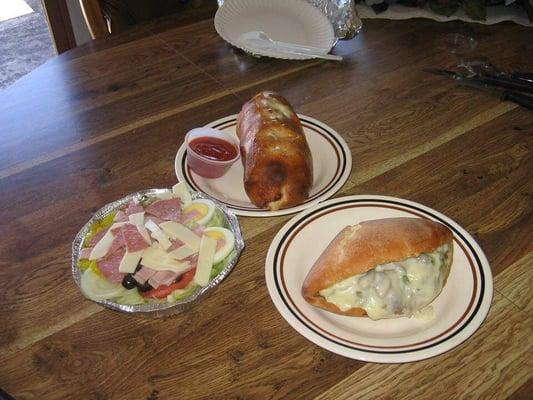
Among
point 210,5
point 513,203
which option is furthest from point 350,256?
point 210,5

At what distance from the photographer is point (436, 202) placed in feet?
3.93

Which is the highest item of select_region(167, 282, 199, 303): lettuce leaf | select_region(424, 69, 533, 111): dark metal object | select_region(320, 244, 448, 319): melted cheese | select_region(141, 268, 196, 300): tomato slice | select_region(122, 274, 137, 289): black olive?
select_region(122, 274, 137, 289): black olive

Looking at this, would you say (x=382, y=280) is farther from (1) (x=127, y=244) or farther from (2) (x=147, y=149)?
(2) (x=147, y=149)

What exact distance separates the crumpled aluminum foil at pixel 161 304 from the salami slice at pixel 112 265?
0.04 meters

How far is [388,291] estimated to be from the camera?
916 millimetres

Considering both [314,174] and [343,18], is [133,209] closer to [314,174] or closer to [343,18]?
[314,174]

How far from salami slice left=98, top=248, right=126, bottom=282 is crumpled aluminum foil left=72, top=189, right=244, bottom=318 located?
4cm

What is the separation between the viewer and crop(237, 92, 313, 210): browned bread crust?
1.16 m

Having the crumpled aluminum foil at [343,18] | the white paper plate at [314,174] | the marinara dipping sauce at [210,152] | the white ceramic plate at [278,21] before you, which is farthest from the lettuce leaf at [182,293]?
the crumpled aluminum foil at [343,18]

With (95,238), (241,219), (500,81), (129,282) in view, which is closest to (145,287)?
(129,282)

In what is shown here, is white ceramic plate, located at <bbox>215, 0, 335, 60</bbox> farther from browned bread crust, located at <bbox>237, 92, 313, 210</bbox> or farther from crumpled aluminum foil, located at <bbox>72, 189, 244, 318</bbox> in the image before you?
crumpled aluminum foil, located at <bbox>72, 189, 244, 318</bbox>

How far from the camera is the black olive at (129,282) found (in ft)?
3.01

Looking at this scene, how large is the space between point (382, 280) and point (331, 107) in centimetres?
72

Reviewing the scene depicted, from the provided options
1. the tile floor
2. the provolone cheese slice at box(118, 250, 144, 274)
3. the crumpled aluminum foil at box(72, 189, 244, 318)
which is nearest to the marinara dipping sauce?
the crumpled aluminum foil at box(72, 189, 244, 318)
